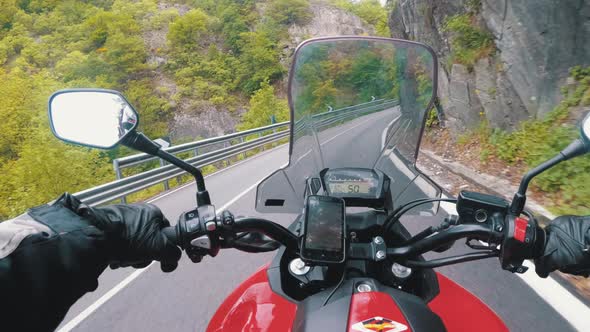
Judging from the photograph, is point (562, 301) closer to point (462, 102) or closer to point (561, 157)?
point (561, 157)

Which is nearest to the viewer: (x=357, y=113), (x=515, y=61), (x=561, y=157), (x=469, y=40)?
(x=561, y=157)

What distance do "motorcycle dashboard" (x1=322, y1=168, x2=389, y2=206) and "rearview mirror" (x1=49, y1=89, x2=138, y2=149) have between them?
0.87 meters

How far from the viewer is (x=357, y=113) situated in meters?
2.01

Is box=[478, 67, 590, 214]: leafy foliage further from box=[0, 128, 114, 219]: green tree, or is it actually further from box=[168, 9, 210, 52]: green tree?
box=[168, 9, 210, 52]: green tree

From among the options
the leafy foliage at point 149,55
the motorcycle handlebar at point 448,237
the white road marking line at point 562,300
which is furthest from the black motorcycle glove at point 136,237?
the leafy foliage at point 149,55

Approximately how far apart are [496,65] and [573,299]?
795 cm

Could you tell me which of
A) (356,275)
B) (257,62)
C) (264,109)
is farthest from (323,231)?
(257,62)

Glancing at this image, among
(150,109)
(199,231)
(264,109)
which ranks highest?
(199,231)

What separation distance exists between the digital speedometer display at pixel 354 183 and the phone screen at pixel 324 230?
1.02 ft

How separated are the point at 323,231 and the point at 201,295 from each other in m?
2.81

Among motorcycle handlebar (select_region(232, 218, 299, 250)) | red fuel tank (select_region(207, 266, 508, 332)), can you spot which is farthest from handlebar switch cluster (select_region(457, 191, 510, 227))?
motorcycle handlebar (select_region(232, 218, 299, 250))

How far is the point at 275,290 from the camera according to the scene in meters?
1.43

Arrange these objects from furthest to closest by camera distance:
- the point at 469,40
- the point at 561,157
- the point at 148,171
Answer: the point at 469,40
the point at 148,171
the point at 561,157

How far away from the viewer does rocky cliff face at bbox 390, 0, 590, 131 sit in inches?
282
